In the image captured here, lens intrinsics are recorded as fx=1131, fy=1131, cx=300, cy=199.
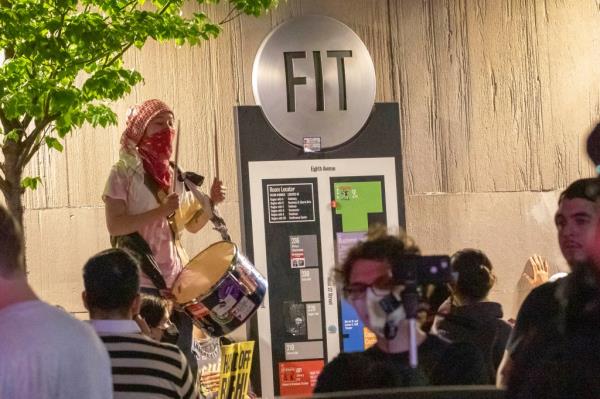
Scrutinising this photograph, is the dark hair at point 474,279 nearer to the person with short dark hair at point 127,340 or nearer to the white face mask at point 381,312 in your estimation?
the person with short dark hair at point 127,340

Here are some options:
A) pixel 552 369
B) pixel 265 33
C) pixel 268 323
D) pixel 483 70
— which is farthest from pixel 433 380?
pixel 483 70

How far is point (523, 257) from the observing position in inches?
343

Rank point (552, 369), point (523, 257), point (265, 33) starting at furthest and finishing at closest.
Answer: point (523, 257) → point (265, 33) → point (552, 369)

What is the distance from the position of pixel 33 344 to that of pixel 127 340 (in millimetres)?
1011

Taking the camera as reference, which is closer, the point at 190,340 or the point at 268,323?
the point at 190,340

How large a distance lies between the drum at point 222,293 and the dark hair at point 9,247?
2.41 metres

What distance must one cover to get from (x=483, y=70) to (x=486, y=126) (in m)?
0.43

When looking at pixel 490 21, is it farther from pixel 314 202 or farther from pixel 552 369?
pixel 552 369

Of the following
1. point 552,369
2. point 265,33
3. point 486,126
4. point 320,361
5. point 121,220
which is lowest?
point 320,361

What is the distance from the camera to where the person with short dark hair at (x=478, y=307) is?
450 centimetres

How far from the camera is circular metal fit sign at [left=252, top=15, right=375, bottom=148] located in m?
7.70

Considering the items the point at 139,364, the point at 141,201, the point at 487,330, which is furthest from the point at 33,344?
the point at 141,201

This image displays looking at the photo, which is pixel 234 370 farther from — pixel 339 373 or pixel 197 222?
pixel 339 373

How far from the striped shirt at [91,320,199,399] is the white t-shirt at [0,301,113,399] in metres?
0.86
